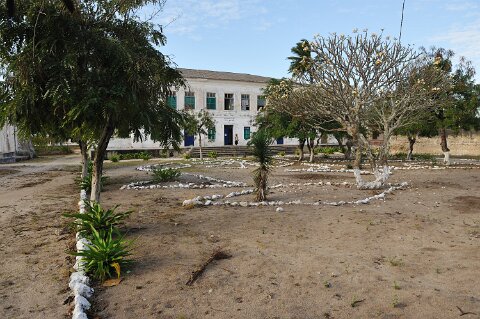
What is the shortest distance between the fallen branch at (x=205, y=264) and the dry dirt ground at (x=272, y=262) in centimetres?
9

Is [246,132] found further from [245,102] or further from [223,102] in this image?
[223,102]

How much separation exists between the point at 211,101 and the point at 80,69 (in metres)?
36.2

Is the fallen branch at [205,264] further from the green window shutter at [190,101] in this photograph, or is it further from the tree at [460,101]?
the green window shutter at [190,101]

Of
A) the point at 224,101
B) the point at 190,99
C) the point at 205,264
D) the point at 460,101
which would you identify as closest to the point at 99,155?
the point at 205,264

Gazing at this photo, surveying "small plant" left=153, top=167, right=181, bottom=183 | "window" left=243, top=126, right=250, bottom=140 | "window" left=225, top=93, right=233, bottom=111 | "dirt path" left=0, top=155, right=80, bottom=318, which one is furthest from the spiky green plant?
"window" left=243, top=126, right=250, bottom=140

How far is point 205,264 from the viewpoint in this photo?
Answer: 5840 millimetres

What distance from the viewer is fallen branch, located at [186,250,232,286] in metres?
5.31

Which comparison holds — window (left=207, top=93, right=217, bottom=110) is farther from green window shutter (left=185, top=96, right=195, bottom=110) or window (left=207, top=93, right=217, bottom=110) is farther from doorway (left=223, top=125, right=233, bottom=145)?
doorway (left=223, top=125, right=233, bottom=145)

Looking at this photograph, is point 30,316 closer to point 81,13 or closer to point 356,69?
point 81,13

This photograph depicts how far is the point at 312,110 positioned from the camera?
14555 mm

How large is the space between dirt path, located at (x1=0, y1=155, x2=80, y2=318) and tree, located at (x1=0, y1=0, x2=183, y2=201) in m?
2.12

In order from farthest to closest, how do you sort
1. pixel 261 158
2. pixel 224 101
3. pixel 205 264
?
1. pixel 224 101
2. pixel 261 158
3. pixel 205 264

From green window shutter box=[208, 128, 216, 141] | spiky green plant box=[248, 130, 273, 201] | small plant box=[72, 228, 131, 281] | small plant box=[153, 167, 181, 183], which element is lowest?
small plant box=[72, 228, 131, 281]

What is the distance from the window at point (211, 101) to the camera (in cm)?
4262
